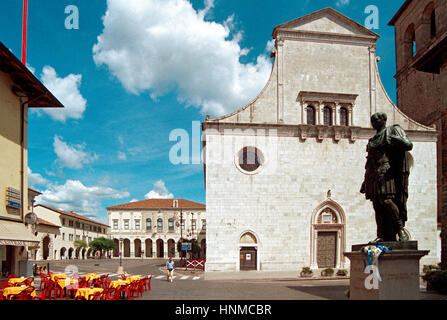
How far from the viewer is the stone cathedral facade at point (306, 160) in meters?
25.9

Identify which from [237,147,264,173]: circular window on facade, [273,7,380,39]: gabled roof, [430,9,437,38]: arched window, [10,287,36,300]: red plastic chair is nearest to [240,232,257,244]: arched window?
[237,147,264,173]: circular window on facade

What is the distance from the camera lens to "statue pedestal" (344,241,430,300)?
8320 millimetres

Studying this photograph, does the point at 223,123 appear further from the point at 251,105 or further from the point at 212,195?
the point at 212,195

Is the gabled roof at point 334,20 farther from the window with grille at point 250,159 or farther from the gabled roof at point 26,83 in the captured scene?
the gabled roof at point 26,83

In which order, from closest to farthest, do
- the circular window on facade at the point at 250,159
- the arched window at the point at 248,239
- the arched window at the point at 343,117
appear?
the arched window at the point at 248,239 → the circular window on facade at the point at 250,159 → the arched window at the point at 343,117

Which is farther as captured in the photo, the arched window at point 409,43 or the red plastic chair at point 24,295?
the arched window at point 409,43

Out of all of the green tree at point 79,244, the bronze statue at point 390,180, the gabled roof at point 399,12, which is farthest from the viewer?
the green tree at point 79,244

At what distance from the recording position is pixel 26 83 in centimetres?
1977

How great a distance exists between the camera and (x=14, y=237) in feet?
55.5

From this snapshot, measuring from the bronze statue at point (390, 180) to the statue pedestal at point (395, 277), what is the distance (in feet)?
1.24

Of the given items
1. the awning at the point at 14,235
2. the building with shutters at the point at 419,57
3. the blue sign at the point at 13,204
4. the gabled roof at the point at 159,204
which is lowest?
the gabled roof at the point at 159,204

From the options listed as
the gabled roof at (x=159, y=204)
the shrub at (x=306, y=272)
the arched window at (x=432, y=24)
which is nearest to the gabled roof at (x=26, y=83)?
the shrub at (x=306, y=272)
